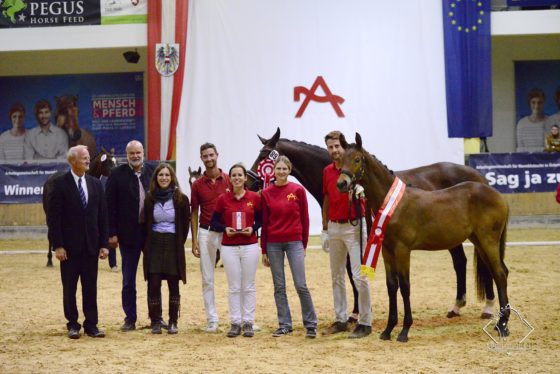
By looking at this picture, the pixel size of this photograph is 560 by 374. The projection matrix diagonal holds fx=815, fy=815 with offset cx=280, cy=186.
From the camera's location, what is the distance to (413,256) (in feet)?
51.9

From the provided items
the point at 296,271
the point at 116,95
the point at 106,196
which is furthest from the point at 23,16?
the point at 296,271

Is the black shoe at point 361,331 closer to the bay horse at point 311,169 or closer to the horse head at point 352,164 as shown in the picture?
the bay horse at point 311,169

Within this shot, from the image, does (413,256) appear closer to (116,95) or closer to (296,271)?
(296,271)

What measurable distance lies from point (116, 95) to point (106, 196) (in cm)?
1831

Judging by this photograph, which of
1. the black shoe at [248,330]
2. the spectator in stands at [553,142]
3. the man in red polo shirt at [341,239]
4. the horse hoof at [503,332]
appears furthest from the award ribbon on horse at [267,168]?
the spectator in stands at [553,142]

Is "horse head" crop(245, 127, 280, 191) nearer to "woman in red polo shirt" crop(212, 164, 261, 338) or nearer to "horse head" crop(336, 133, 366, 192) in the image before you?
"woman in red polo shirt" crop(212, 164, 261, 338)

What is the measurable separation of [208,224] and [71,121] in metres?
18.9

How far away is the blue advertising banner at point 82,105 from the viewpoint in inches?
1034

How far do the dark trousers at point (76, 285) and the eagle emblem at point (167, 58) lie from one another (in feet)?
Result: 42.4

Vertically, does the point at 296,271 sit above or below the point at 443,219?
below

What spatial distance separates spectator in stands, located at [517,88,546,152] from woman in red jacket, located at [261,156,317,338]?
18973 mm

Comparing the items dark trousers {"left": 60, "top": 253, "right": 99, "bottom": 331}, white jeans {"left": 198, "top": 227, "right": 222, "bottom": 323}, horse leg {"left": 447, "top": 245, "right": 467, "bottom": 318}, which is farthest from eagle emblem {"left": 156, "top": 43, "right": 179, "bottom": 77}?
dark trousers {"left": 60, "top": 253, "right": 99, "bottom": 331}

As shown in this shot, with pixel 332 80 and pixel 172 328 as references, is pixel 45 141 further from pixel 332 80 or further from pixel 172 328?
pixel 172 328

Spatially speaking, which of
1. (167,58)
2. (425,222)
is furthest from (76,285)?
(167,58)
